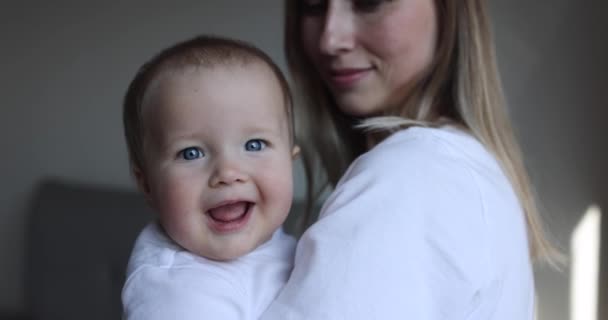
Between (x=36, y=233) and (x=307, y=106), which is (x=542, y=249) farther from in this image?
(x=36, y=233)

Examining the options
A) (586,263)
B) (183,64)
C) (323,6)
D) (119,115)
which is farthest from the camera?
(119,115)

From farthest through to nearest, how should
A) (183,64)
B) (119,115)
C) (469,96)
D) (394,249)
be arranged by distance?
(119,115), (469,96), (183,64), (394,249)

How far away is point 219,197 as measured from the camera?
84 cm

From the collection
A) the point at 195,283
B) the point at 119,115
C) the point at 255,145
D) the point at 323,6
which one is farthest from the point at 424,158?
the point at 119,115

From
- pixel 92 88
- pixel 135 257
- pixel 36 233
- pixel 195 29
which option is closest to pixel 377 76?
pixel 135 257

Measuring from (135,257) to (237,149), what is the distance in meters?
0.19

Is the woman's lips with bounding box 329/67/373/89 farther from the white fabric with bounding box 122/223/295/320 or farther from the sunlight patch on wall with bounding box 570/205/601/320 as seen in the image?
the sunlight patch on wall with bounding box 570/205/601/320

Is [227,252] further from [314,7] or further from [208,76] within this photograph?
[314,7]

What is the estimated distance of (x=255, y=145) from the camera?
2.90ft

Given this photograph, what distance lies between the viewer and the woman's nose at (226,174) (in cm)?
84

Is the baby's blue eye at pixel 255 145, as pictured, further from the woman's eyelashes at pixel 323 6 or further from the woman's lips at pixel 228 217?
the woman's eyelashes at pixel 323 6

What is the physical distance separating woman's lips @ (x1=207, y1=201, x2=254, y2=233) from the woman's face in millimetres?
400

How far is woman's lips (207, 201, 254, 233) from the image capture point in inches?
34.0

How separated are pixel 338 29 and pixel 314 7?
0.11 meters
